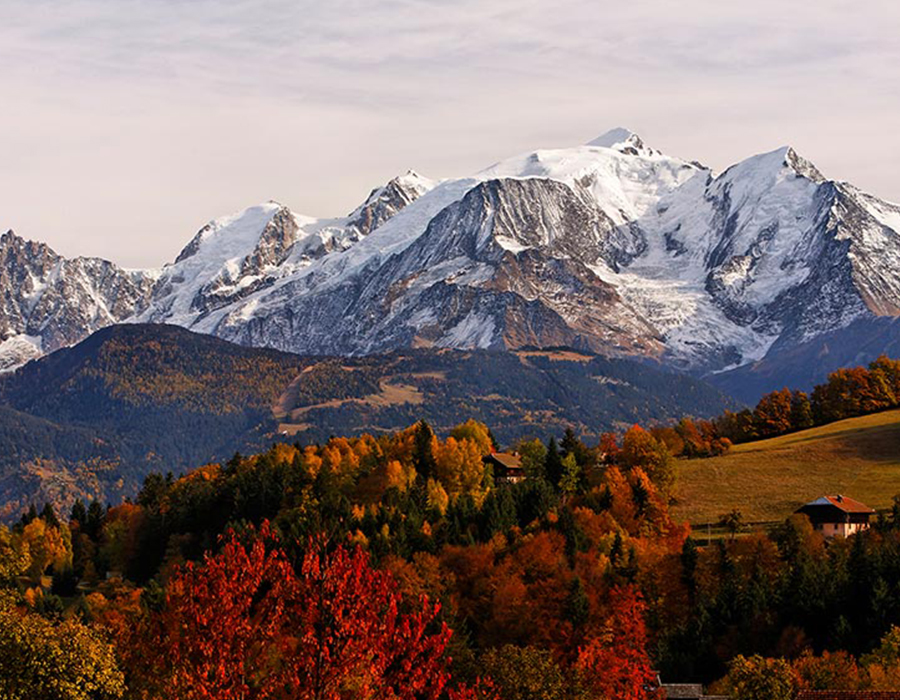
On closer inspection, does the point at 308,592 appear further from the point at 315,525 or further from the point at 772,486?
the point at 772,486

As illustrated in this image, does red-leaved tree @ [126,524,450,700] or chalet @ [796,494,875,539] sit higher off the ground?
red-leaved tree @ [126,524,450,700]

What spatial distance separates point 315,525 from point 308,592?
11533 centimetres

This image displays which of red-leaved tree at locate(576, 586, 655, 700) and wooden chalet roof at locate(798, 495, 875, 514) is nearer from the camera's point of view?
red-leaved tree at locate(576, 586, 655, 700)

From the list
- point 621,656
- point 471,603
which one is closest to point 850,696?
point 621,656

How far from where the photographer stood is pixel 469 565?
158 metres

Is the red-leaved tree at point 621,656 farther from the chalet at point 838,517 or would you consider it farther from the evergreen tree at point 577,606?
the chalet at point 838,517

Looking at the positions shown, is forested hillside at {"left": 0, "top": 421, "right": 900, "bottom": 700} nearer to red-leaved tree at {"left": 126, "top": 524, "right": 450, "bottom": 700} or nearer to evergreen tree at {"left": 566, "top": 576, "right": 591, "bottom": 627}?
red-leaved tree at {"left": 126, "top": 524, "right": 450, "bottom": 700}

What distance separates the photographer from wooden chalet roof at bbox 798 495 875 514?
17275cm

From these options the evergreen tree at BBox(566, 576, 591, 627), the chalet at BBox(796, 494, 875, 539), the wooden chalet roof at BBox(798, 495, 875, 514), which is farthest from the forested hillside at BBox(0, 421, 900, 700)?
the wooden chalet roof at BBox(798, 495, 875, 514)

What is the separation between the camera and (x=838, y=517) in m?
172

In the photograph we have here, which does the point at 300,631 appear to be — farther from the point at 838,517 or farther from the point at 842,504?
the point at 842,504

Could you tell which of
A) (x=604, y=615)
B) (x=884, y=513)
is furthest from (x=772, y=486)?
(x=604, y=615)

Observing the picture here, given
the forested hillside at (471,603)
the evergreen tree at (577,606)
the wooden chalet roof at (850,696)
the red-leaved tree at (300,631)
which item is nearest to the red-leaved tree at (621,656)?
the forested hillside at (471,603)

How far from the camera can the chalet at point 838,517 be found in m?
170
